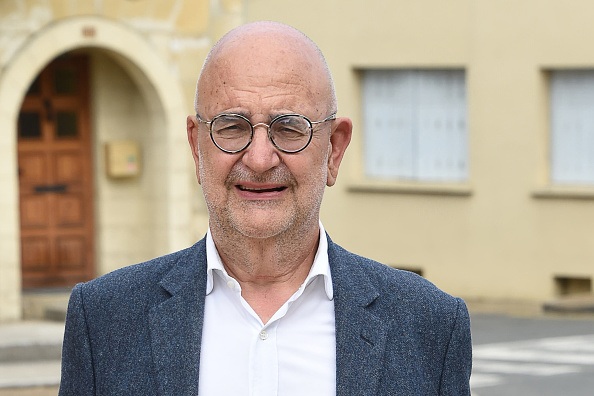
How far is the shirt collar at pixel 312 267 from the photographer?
3.26 metres

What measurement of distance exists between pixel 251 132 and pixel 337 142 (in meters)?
0.32

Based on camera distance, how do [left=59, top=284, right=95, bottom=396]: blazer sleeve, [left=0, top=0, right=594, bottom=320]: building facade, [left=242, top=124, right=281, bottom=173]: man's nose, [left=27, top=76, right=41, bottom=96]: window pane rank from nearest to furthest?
[left=242, top=124, right=281, bottom=173]: man's nose, [left=59, top=284, right=95, bottom=396]: blazer sleeve, [left=0, top=0, right=594, bottom=320]: building facade, [left=27, top=76, right=41, bottom=96]: window pane

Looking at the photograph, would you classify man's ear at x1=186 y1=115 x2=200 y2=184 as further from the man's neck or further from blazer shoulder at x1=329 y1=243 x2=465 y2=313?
blazer shoulder at x1=329 y1=243 x2=465 y2=313

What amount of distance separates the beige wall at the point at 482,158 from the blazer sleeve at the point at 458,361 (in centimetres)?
1447

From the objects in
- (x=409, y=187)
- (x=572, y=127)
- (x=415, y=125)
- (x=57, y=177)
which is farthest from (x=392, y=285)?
(x=415, y=125)

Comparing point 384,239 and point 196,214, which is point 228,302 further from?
point 384,239

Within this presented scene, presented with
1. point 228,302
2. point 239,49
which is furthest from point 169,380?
point 239,49

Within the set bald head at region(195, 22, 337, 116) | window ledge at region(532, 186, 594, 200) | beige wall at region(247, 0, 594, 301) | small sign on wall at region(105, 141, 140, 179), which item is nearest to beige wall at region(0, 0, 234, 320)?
small sign on wall at region(105, 141, 140, 179)

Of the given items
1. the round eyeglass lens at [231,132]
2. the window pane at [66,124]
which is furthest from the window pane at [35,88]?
the round eyeglass lens at [231,132]

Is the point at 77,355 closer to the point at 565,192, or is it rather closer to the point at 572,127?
the point at 565,192

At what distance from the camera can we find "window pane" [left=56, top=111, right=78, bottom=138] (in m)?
16.0

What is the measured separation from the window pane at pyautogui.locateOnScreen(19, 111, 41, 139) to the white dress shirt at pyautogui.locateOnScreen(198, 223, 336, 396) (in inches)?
510

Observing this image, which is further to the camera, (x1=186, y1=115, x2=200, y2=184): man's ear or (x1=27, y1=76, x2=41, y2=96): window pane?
(x1=27, y1=76, x2=41, y2=96): window pane

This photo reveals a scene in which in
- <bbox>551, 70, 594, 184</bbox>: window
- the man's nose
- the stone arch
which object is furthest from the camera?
<bbox>551, 70, 594, 184</bbox>: window
